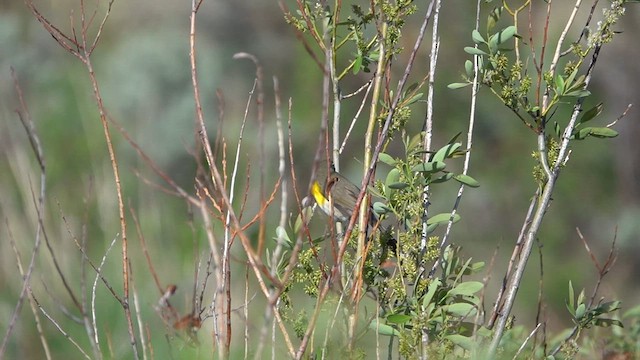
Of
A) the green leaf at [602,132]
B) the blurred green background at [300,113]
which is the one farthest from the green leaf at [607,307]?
the blurred green background at [300,113]

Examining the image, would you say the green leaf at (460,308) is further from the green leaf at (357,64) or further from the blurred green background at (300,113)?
the blurred green background at (300,113)

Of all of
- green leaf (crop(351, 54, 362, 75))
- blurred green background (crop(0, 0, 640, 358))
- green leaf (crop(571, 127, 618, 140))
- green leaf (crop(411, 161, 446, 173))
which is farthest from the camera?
blurred green background (crop(0, 0, 640, 358))

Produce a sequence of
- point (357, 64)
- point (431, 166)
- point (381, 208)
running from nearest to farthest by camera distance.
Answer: point (431, 166)
point (381, 208)
point (357, 64)

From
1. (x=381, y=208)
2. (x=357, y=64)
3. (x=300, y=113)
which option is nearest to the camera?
(x=381, y=208)

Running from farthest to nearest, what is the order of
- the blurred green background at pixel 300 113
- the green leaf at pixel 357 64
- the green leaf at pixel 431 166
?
the blurred green background at pixel 300 113 < the green leaf at pixel 357 64 < the green leaf at pixel 431 166

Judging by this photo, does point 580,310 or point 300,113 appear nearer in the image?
point 580,310

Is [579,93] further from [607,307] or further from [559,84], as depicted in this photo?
[607,307]

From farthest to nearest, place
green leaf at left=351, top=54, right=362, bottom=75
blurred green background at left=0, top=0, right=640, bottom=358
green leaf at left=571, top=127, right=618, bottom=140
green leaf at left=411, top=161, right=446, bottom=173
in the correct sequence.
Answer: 1. blurred green background at left=0, top=0, right=640, bottom=358
2. green leaf at left=351, top=54, right=362, bottom=75
3. green leaf at left=571, top=127, right=618, bottom=140
4. green leaf at left=411, top=161, right=446, bottom=173

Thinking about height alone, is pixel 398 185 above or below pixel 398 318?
above

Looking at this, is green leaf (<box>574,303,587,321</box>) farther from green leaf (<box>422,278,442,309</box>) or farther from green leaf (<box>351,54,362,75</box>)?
green leaf (<box>351,54,362,75</box>)

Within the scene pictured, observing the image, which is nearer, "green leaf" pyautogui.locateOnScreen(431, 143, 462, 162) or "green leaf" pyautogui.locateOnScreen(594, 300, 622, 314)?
"green leaf" pyautogui.locateOnScreen(431, 143, 462, 162)

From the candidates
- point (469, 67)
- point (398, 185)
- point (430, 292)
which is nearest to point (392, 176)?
point (398, 185)

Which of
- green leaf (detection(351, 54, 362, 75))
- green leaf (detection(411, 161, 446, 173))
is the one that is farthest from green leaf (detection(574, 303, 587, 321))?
green leaf (detection(351, 54, 362, 75))

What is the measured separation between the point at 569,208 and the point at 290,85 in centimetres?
268
